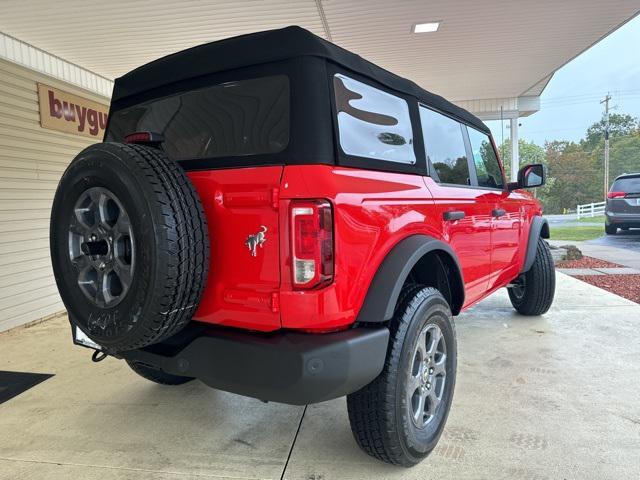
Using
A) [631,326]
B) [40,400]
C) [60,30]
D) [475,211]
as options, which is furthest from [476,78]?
[40,400]

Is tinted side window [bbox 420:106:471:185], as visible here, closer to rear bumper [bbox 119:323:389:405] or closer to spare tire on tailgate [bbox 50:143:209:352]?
rear bumper [bbox 119:323:389:405]

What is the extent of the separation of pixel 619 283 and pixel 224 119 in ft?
21.9

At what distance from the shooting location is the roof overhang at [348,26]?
459cm

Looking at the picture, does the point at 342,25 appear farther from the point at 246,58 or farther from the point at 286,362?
the point at 286,362

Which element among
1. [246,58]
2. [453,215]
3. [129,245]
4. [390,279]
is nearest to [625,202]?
[453,215]

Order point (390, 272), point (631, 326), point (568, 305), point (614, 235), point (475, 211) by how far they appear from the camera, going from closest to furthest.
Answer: point (390, 272)
point (475, 211)
point (631, 326)
point (568, 305)
point (614, 235)

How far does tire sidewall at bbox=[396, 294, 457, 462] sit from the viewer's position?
1.96m

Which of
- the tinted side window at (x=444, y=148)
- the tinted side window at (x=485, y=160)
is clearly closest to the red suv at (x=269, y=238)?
the tinted side window at (x=444, y=148)

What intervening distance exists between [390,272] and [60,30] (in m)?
4.95

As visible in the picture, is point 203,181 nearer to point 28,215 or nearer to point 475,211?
point 475,211

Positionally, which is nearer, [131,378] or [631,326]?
[131,378]

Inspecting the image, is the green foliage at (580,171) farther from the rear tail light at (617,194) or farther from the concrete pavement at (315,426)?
the concrete pavement at (315,426)

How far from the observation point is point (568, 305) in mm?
5160

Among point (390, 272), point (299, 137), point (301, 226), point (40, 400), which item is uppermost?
point (299, 137)
